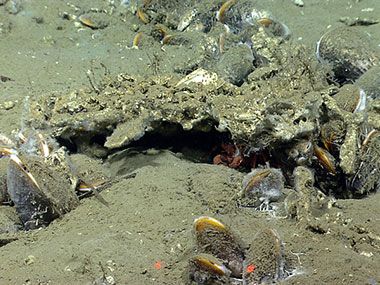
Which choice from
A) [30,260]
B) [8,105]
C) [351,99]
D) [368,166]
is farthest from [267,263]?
[8,105]

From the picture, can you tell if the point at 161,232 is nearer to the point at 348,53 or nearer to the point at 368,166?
the point at 368,166

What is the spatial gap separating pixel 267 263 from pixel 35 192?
199 cm

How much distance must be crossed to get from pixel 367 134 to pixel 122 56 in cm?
420

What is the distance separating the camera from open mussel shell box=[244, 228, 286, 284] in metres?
2.35

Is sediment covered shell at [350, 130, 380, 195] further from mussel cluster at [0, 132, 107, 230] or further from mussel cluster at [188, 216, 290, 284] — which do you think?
mussel cluster at [0, 132, 107, 230]

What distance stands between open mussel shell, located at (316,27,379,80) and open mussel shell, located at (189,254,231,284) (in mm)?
3933

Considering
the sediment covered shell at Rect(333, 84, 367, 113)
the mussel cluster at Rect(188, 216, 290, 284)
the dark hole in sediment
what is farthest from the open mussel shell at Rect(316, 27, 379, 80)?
the mussel cluster at Rect(188, 216, 290, 284)

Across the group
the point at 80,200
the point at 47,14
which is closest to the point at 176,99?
the point at 80,200

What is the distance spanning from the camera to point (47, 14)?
300 inches

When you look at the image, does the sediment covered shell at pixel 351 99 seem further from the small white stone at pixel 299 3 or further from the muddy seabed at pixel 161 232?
the small white stone at pixel 299 3

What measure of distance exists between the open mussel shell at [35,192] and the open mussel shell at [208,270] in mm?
1535

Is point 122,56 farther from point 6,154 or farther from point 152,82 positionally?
point 6,154

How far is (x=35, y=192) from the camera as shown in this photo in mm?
3215

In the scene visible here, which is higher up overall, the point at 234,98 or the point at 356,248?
the point at 234,98
